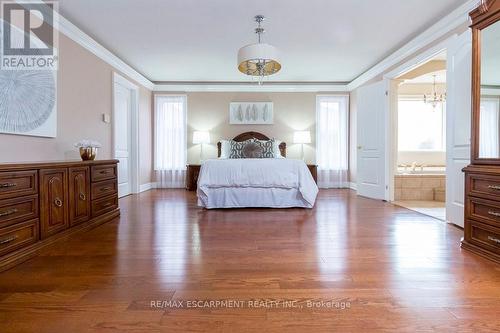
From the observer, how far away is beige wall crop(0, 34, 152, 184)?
9.69ft

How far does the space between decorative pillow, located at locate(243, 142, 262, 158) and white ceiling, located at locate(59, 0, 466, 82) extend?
1.79 meters

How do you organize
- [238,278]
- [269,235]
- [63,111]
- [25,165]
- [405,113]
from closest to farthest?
[238,278]
[25,165]
[269,235]
[63,111]
[405,113]

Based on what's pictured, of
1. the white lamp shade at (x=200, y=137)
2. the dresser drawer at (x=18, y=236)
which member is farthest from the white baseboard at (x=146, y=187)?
the dresser drawer at (x=18, y=236)

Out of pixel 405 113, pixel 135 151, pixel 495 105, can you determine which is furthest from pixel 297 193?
pixel 405 113

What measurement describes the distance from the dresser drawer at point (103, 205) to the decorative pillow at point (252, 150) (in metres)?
3.23

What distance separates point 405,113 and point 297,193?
446cm

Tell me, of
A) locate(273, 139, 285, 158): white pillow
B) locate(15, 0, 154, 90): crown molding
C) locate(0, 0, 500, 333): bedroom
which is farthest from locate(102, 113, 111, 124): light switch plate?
locate(273, 139, 285, 158): white pillow

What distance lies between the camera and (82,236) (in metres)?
2.82

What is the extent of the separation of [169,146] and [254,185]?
3.26 m

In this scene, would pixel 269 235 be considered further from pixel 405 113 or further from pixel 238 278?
pixel 405 113

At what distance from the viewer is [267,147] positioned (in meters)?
6.54

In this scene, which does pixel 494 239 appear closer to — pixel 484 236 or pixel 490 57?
pixel 484 236

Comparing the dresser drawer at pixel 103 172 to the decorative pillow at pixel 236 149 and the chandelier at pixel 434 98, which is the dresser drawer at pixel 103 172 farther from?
the chandelier at pixel 434 98

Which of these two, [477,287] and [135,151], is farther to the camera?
[135,151]
